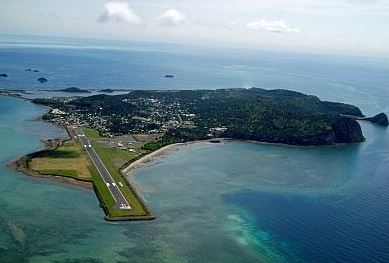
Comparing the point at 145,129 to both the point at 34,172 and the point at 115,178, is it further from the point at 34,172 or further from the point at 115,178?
the point at 34,172

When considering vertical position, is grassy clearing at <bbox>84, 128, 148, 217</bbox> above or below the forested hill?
below

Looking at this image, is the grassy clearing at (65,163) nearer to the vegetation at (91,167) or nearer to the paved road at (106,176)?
the vegetation at (91,167)

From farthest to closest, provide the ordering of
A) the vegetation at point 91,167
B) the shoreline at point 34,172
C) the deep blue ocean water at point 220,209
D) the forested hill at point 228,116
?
the forested hill at point 228,116, the shoreline at point 34,172, the vegetation at point 91,167, the deep blue ocean water at point 220,209

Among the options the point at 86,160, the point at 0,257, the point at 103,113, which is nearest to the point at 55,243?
the point at 0,257

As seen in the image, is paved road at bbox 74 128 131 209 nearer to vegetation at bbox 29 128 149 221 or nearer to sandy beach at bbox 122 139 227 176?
vegetation at bbox 29 128 149 221

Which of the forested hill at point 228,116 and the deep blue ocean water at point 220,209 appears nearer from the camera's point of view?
the deep blue ocean water at point 220,209

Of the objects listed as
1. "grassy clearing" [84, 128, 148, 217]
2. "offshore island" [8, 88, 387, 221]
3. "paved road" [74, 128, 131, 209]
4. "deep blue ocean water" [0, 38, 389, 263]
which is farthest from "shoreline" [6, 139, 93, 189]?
"paved road" [74, 128, 131, 209]

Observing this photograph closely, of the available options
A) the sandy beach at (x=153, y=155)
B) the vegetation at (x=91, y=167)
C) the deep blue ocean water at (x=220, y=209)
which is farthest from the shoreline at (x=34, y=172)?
the sandy beach at (x=153, y=155)

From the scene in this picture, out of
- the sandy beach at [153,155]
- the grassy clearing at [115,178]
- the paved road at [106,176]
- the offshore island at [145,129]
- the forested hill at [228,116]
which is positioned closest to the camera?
the grassy clearing at [115,178]
